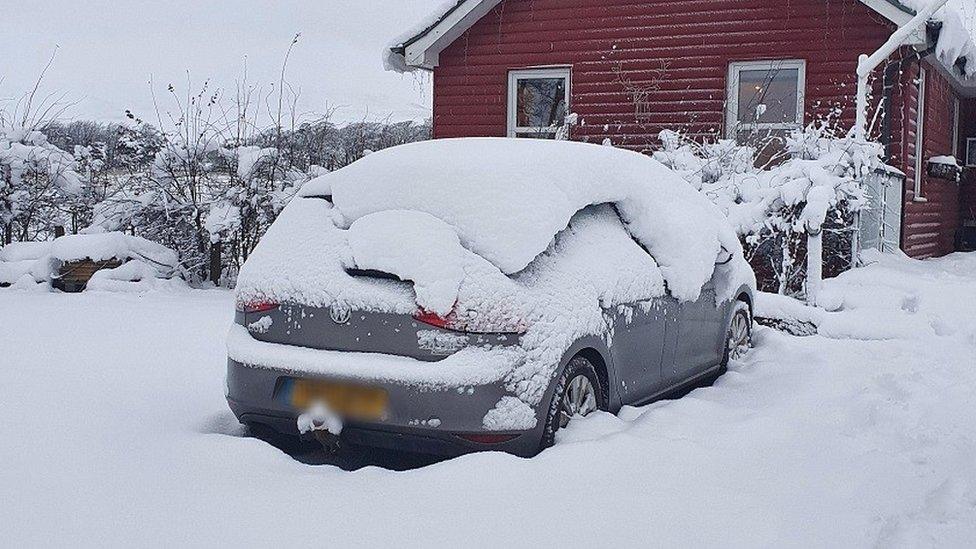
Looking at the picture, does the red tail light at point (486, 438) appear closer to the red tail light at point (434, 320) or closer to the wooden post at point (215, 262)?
the red tail light at point (434, 320)

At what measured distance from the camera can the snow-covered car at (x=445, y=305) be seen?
3.81 metres

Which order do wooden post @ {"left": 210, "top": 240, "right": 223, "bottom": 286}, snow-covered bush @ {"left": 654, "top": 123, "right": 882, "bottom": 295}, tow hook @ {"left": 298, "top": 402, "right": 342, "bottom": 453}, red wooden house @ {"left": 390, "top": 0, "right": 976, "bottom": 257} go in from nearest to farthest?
tow hook @ {"left": 298, "top": 402, "right": 342, "bottom": 453} → snow-covered bush @ {"left": 654, "top": 123, "right": 882, "bottom": 295} → wooden post @ {"left": 210, "top": 240, "right": 223, "bottom": 286} → red wooden house @ {"left": 390, "top": 0, "right": 976, "bottom": 257}

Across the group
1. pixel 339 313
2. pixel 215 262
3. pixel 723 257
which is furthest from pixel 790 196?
pixel 215 262

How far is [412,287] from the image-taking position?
3.90m

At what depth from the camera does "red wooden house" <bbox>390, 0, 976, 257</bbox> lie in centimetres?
1273

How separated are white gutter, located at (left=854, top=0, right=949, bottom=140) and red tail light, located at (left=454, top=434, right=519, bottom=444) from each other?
25.4 ft

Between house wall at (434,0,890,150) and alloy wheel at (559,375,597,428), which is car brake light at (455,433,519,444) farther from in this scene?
house wall at (434,0,890,150)

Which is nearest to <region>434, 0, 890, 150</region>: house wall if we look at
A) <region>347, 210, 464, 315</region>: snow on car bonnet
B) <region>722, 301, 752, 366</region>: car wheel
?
<region>722, 301, 752, 366</region>: car wheel

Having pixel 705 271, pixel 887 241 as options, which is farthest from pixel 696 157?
pixel 705 271

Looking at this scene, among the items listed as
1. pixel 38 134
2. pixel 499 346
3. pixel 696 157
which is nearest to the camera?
pixel 499 346

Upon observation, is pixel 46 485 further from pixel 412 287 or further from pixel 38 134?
pixel 38 134

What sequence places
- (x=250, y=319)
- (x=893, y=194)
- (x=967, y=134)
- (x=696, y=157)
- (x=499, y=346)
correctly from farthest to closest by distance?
1. (x=967, y=134)
2. (x=893, y=194)
3. (x=696, y=157)
4. (x=250, y=319)
5. (x=499, y=346)

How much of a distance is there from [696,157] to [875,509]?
24.0 feet

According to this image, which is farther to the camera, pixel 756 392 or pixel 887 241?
pixel 887 241
